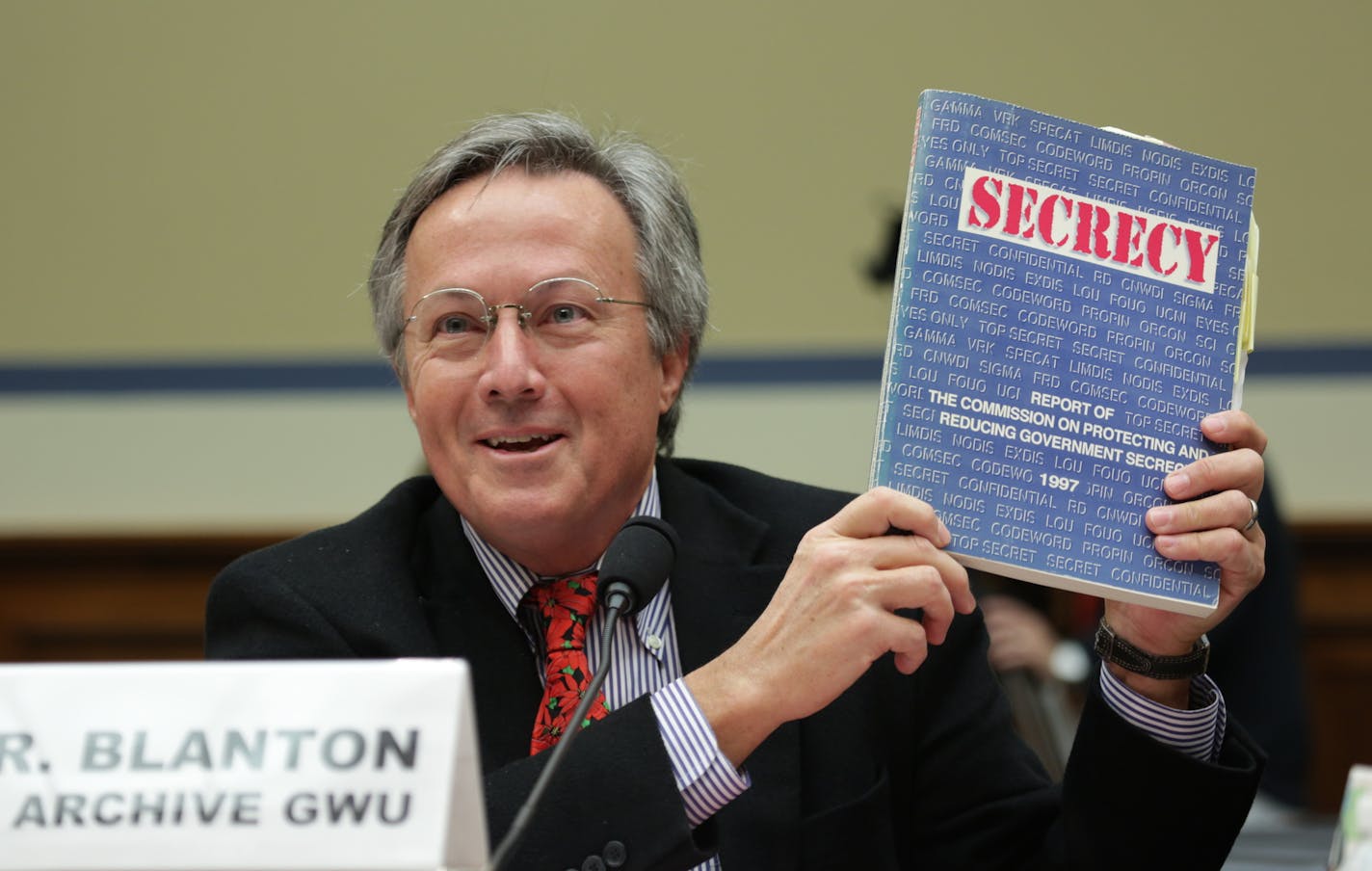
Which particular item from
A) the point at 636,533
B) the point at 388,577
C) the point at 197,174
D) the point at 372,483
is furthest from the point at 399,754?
the point at 197,174

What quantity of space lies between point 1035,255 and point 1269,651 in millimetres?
2265

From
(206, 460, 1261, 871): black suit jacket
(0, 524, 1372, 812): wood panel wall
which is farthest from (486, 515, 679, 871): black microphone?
(0, 524, 1372, 812): wood panel wall

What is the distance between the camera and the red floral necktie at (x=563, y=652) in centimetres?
205

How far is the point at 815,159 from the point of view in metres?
4.83

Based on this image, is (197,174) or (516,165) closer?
(516,165)

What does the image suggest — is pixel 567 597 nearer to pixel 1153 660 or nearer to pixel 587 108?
pixel 1153 660

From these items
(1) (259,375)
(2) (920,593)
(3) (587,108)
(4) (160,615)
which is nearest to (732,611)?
(2) (920,593)

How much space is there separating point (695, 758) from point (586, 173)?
888 millimetres

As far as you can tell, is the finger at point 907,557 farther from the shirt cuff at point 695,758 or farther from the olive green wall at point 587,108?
the olive green wall at point 587,108

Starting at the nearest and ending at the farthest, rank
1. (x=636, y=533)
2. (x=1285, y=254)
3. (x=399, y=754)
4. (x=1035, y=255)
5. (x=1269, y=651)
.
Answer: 1. (x=399, y=754)
2. (x=1035, y=255)
3. (x=636, y=533)
4. (x=1269, y=651)
5. (x=1285, y=254)

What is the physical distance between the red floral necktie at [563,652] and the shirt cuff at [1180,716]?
61 cm

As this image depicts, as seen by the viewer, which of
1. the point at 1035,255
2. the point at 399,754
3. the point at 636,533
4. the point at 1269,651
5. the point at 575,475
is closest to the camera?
the point at 399,754

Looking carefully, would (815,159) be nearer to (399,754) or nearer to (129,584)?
(129,584)

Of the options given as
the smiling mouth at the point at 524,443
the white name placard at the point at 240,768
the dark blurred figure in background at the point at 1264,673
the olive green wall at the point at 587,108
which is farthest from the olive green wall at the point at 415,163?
the white name placard at the point at 240,768
